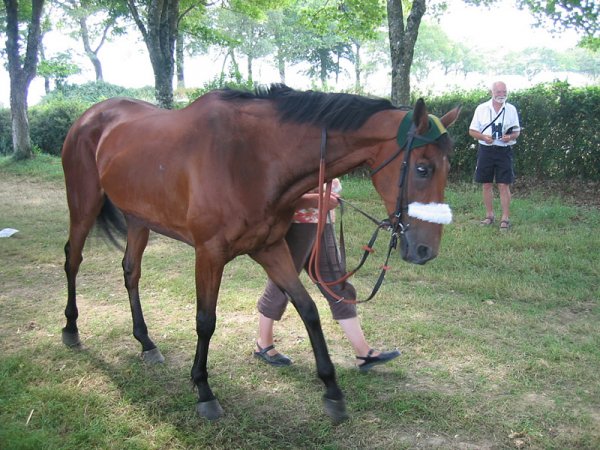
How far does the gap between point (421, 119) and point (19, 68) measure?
53.6ft

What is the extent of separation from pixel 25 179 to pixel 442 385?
1303 centimetres

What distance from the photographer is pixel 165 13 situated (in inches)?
495

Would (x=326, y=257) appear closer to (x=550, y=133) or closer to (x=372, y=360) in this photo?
(x=372, y=360)

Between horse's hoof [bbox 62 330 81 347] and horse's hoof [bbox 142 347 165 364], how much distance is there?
627 millimetres

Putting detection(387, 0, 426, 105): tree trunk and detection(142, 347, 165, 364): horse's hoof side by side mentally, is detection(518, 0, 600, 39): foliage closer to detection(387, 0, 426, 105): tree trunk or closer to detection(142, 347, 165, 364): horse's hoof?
detection(387, 0, 426, 105): tree trunk

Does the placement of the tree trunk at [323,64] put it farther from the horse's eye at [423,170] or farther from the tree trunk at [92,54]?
the horse's eye at [423,170]

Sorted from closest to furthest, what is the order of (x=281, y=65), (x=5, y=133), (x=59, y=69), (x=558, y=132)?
1. (x=558, y=132)
2. (x=59, y=69)
3. (x=5, y=133)
4. (x=281, y=65)

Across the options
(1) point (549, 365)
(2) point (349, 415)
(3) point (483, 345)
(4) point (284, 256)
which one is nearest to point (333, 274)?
(4) point (284, 256)

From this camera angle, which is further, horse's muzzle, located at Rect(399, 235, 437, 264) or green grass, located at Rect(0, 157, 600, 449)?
green grass, located at Rect(0, 157, 600, 449)

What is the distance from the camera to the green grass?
288 centimetres

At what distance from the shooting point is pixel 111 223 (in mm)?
4406

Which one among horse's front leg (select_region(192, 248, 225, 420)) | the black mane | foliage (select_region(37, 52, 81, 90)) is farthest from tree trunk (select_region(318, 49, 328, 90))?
horse's front leg (select_region(192, 248, 225, 420))

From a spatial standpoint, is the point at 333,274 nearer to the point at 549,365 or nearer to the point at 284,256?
the point at 284,256

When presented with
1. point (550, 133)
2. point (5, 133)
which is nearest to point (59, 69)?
point (5, 133)
